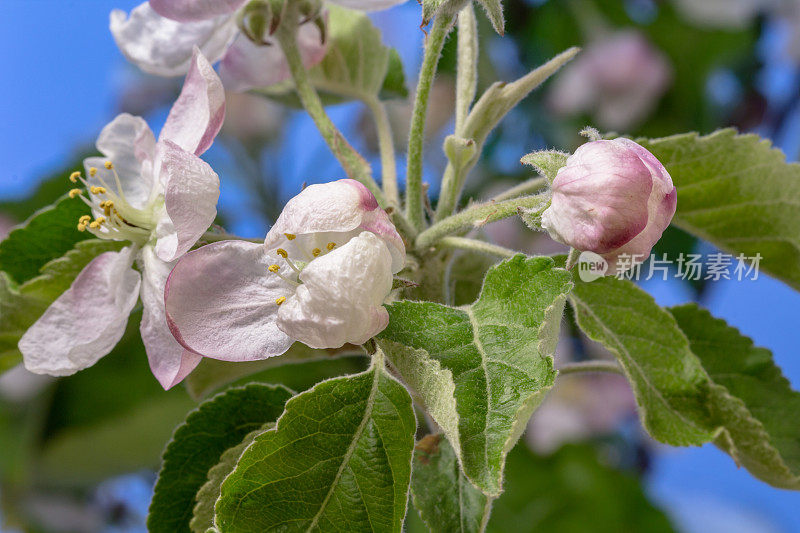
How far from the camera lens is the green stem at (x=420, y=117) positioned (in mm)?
581

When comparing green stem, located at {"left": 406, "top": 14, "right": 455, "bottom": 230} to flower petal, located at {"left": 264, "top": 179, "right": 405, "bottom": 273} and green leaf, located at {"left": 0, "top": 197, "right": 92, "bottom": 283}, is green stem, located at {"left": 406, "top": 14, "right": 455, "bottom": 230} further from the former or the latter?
green leaf, located at {"left": 0, "top": 197, "right": 92, "bottom": 283}

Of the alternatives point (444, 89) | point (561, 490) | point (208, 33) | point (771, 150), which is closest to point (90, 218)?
point (208, 33)

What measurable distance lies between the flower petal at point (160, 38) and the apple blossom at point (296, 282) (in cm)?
30

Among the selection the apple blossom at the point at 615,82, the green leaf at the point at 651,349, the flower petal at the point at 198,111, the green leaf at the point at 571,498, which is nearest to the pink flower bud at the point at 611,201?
the green leaf at the point at 651,349

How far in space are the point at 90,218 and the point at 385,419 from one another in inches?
13.7

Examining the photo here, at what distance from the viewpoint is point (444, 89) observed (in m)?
2.12

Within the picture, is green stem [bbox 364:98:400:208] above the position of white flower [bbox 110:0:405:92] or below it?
below

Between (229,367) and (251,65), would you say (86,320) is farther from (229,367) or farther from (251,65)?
(251,65)

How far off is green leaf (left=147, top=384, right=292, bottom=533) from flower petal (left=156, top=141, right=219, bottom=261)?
161mm

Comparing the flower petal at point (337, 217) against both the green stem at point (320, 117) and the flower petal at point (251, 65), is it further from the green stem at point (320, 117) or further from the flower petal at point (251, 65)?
the flower petal at point (251, 65)

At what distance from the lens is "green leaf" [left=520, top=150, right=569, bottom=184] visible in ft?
1.66

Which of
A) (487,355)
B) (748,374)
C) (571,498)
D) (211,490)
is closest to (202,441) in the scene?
(211,490)

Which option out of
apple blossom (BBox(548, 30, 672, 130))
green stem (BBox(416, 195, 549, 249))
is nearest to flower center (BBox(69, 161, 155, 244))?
green stem (BBox(416, 195, 549, 249))

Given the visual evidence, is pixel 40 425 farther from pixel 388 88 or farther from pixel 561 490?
pixel 388 88
